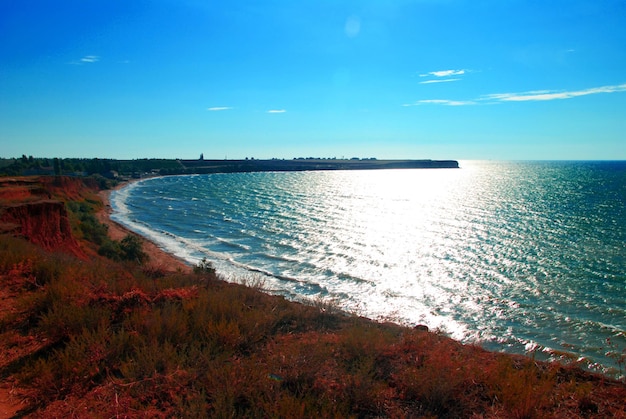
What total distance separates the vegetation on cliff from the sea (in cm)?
283

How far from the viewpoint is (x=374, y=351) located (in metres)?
6.44

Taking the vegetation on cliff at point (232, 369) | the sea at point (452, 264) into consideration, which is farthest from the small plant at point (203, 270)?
the vegetation on cliff at point (232, 369)

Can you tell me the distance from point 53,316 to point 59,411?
88.9 inches

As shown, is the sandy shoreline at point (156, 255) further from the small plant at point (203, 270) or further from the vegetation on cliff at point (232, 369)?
the vegetation on cliff at point (232, 369)

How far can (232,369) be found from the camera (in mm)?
5246

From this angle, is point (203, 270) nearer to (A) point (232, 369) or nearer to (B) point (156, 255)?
(B) point (156, 255)

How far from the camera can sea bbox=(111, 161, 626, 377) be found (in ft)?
52.5

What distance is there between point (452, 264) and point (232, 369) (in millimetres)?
23175

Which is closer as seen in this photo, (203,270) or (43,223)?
(203,270)

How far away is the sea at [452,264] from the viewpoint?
16.0 metres

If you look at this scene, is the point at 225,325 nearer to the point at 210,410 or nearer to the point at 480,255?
the point at 210,410

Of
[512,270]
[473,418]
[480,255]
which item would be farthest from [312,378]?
[480,255]

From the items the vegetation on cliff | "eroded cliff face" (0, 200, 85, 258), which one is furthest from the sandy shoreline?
the vegetation on cliff

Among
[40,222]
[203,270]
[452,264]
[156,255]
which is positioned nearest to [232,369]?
[203,270]
